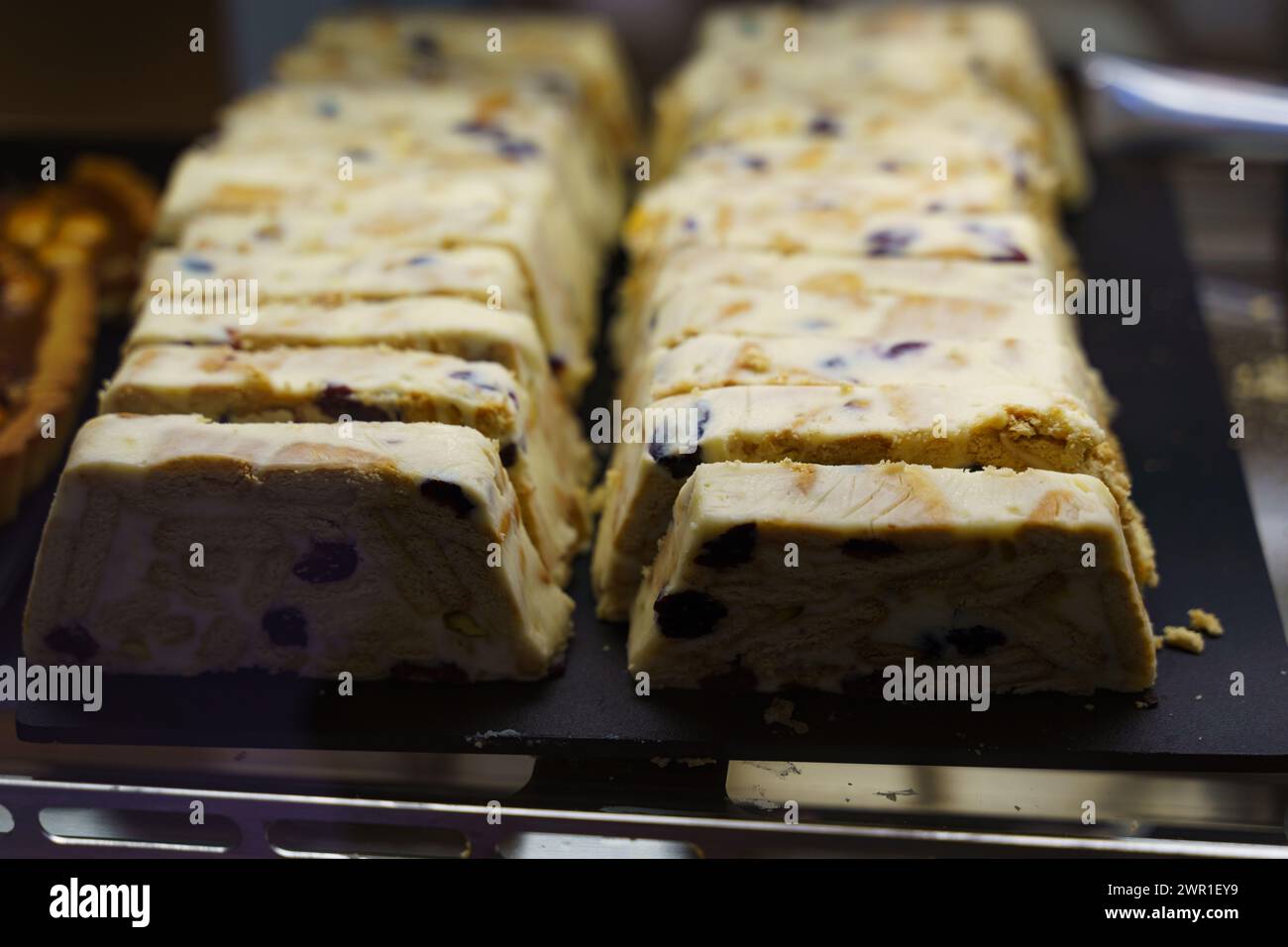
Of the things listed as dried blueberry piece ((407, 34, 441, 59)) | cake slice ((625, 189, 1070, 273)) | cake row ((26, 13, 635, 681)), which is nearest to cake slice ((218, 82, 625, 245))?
cake row ((26, 13, 635, 681))

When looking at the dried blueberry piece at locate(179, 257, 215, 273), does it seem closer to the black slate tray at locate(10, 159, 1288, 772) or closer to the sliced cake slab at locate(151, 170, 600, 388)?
the sliced cake slab at locate(151, 170, 600, 388)

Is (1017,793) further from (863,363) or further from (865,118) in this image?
(865,118)

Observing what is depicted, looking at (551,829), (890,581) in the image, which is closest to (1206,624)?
(890,581)

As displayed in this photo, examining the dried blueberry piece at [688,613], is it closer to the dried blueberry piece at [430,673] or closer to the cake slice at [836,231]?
the dried blueberry piece at [430,673]

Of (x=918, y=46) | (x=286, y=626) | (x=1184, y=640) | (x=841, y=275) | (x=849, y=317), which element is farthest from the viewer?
(x=918, y=46)

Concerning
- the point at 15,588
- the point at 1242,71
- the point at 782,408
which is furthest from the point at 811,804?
the point at 1242,71

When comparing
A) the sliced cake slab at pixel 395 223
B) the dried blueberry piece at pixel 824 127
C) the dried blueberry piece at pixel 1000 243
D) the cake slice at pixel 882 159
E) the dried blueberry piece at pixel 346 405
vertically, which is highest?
the dried blueberry piece at pixel 824 127

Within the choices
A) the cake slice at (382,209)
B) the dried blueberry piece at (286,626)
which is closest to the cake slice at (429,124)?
the cake slice at (382,209)

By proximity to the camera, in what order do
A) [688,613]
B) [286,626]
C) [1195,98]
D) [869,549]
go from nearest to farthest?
[869,549] < [688,613] < [286,626] < [1195,98]
